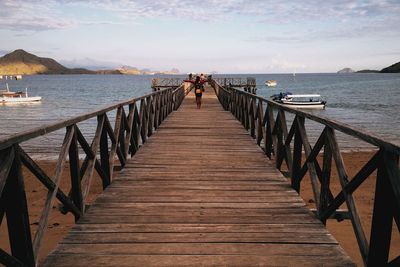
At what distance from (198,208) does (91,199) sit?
7.04 meters

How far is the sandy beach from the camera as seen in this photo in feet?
24.1

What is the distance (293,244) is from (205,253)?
864 mm

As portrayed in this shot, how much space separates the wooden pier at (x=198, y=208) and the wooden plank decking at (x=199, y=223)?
0.04 feet

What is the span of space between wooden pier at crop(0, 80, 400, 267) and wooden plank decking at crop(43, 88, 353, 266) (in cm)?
1

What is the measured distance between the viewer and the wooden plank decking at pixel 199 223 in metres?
3.29

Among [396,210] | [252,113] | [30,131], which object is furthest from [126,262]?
[252,113]

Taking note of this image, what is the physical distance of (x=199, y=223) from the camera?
4.07 meters

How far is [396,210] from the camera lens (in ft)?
8.64

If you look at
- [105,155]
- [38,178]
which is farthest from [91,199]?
[38,178]

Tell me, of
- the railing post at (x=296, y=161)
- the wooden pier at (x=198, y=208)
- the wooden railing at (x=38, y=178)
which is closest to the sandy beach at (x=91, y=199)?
the wooden railing at (x=38, y=178)

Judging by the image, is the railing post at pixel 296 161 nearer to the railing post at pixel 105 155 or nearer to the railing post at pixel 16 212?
the railing post at pixel 105 155

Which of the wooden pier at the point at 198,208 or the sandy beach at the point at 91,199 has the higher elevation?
the wooden pier at the point at 198,208

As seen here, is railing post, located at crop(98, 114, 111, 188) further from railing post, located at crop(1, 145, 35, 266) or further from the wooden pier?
railing post, located at crop(1, 145, 35, 266)

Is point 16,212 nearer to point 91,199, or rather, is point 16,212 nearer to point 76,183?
point 76,183
